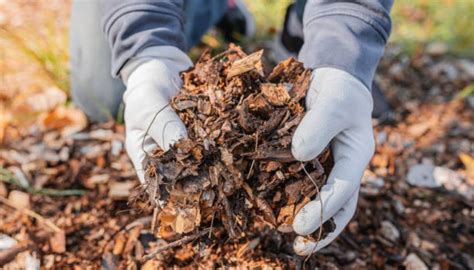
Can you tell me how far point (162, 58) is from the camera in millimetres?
1743

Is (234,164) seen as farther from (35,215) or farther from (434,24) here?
(434,24)

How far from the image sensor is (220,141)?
135 centimetres

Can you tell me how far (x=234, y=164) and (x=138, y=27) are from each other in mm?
783

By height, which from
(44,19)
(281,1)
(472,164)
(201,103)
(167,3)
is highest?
(167,3)

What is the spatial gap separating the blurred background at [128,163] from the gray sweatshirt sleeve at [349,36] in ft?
2.11

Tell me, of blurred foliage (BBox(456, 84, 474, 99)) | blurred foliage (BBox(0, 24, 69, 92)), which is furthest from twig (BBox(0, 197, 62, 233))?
blurred foliage (BBox(456, 84, 474, 99))

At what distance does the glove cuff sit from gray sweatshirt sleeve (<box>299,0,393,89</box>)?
46cm

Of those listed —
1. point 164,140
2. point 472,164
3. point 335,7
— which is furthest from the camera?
point 472,164

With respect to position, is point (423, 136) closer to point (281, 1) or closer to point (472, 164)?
point (472, 164)

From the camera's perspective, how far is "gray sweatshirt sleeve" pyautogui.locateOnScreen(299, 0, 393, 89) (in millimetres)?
1630

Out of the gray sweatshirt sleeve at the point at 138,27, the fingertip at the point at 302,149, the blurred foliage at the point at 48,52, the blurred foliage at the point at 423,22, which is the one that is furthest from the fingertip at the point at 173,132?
the blurred foliage at the point at 423,22

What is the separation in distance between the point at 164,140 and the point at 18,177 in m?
0.94

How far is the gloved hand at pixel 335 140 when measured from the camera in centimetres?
138

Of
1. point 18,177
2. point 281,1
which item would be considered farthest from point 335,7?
point 281,1
